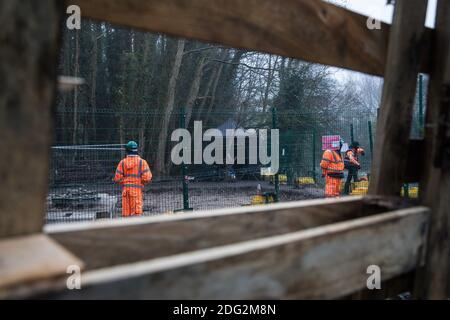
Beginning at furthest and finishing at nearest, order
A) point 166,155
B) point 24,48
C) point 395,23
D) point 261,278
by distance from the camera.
→ 1. point 166,155
2. point 395,23
3. point 261,278
4. point 24,48

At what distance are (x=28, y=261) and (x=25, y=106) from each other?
275 millimetres

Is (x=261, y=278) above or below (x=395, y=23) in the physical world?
below

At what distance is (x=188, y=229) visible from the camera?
1328mm

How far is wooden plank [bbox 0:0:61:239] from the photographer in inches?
29.4

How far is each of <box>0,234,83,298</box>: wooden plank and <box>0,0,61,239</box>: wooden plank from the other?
0.08ft

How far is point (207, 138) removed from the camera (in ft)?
63.3

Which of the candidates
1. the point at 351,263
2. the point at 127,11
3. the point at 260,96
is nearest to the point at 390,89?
the point at 351,263

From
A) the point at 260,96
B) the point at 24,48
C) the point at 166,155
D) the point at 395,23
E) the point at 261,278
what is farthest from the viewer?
the point at 260,96

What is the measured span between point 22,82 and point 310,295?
795 millimetres

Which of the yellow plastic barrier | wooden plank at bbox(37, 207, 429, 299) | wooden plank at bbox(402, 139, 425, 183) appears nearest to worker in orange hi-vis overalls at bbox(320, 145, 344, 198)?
the yellow plastic barrier

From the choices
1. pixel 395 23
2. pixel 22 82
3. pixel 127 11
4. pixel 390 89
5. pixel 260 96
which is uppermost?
pixel 260 96

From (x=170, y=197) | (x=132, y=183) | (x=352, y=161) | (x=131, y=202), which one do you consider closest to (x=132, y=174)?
(x=132, y=183)

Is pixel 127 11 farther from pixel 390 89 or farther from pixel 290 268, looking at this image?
pixel 390 89

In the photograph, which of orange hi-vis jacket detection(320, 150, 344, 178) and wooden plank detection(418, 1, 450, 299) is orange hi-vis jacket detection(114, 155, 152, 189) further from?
wooden plank detection(418, 1, 450, 299)
